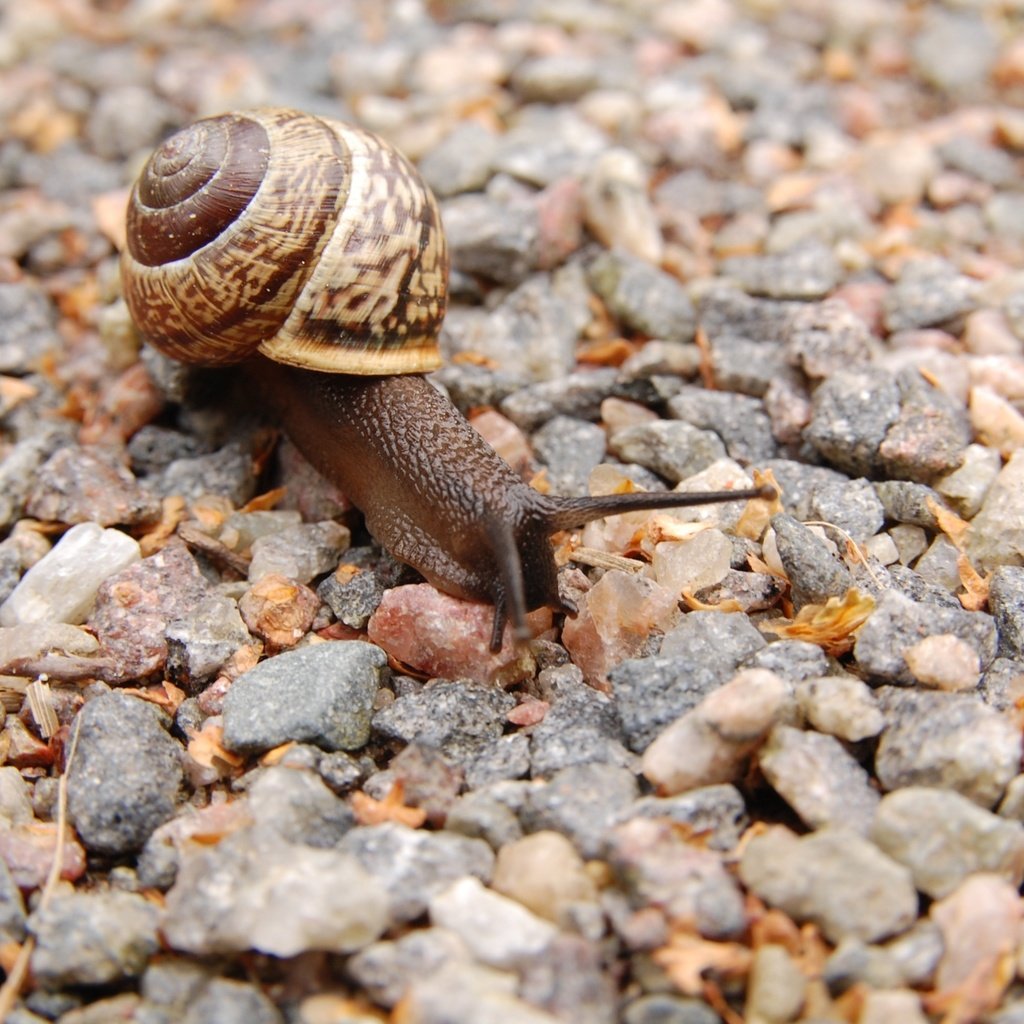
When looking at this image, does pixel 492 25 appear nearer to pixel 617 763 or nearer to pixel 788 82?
pixel 788 82

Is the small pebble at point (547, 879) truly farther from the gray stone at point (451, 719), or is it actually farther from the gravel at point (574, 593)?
the gray stone at point (451, 719)

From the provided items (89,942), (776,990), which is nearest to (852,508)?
(776,990)

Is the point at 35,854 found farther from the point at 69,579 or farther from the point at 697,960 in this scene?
the point at 697,960

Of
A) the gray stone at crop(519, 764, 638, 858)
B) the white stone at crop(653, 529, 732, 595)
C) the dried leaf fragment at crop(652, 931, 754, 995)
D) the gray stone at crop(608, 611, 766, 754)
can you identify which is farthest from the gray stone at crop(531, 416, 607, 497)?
the dried leaf fragment at crop(652, 931, 754, 995)

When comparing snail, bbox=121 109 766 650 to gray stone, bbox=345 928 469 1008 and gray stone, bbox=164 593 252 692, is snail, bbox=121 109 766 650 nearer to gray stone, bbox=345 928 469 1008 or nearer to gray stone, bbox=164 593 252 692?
gray stone, bbox=164 593 252 692

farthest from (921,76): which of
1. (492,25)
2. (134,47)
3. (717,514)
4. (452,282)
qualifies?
(134,47)

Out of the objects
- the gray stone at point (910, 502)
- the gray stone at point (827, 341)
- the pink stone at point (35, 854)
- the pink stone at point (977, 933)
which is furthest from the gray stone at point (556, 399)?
the pink stone at point (977, 933)
